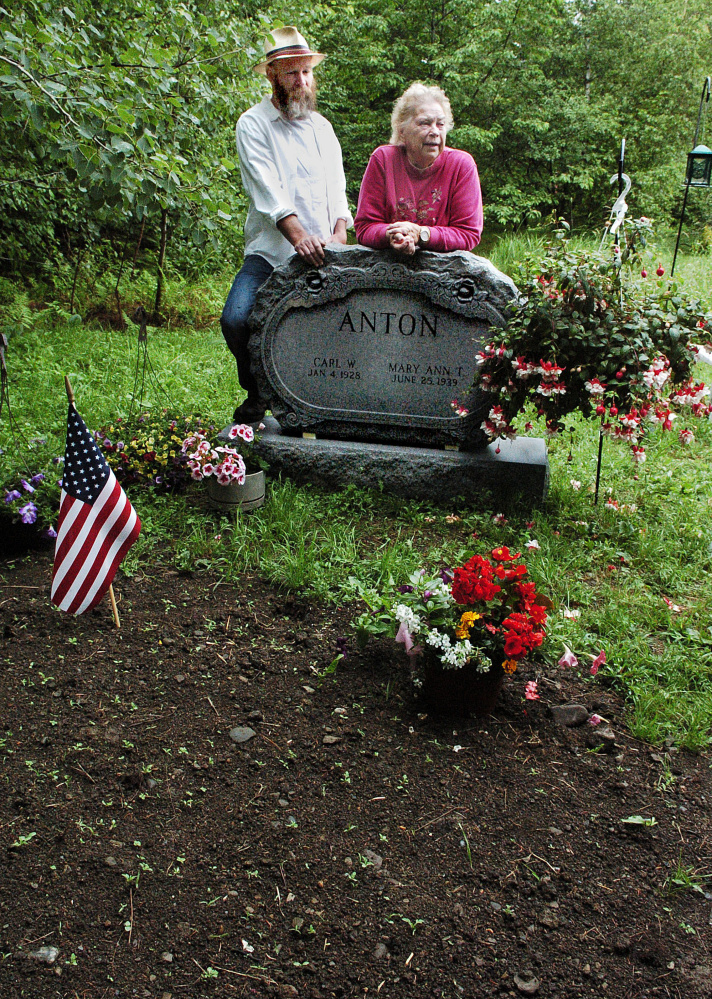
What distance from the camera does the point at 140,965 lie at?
191 centimetres

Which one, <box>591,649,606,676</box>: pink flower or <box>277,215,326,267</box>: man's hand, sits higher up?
<box>277,215,326,267</box>: man's hand

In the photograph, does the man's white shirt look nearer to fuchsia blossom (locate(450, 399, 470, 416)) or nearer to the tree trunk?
fuchsia blossom (locate(450, 399, 470, 416))

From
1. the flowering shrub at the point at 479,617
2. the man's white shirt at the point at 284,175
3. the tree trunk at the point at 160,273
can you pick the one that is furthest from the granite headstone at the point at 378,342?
the tree trunk at the point at 160,273

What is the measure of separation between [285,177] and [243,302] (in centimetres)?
71

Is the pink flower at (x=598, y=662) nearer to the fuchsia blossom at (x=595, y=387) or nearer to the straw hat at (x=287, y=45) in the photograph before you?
the fuchsia blossom at (x=595, y=387)

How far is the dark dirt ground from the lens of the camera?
1.93 m

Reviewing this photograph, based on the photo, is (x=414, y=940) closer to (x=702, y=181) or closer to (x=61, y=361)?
(x=61, y=361)

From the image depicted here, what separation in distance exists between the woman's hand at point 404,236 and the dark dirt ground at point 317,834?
85.4 inches

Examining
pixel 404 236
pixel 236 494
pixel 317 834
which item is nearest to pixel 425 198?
pixel 404 236

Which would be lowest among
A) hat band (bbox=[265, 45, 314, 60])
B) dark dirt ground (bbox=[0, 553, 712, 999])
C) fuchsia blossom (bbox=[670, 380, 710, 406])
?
dark dirt ground (bbox=[0, 553, 712, 999])

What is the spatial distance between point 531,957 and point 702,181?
817cm

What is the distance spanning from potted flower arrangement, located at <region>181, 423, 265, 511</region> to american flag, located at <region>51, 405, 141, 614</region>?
3.37ft

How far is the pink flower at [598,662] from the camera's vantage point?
2.90 metres

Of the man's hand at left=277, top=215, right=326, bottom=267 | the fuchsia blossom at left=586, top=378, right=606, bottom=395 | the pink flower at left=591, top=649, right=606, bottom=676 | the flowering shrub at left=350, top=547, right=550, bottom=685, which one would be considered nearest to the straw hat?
the man's hand at left=277, top=215, right=326, bottom=267
